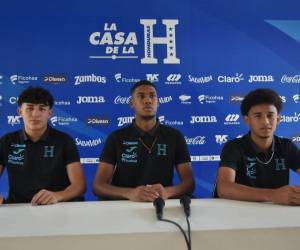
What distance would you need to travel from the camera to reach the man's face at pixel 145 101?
7.39ft

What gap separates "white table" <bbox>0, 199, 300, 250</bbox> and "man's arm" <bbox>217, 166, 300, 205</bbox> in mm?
180

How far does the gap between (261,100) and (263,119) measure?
12cm

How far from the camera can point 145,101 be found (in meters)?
2.27

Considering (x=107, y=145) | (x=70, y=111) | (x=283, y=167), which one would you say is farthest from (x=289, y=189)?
(x=70, y=111)

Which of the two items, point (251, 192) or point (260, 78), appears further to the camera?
point (260, 78)

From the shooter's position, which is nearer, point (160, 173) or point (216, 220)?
point (216, 220)

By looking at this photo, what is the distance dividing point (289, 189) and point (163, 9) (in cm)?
263

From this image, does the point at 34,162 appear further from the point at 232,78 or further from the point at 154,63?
the point at 232,78

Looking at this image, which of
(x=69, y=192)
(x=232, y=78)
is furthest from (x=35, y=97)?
(x=232, y=78)

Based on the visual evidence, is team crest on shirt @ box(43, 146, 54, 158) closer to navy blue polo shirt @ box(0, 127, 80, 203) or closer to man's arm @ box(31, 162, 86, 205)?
navy blue polo shirt @ box(0, 127, 80, 203)

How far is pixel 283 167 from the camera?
1865 millimetres

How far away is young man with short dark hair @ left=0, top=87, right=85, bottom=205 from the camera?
1985 millimetres

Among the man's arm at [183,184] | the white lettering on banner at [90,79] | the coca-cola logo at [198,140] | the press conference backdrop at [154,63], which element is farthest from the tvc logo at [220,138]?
the man's arm at [183,184]

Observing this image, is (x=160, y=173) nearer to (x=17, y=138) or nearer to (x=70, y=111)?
(x=17, y=138)
